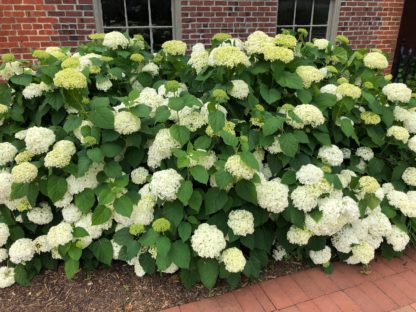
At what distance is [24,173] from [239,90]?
1.42 meters

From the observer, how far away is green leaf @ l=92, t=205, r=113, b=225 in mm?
2176

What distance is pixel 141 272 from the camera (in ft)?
7.64

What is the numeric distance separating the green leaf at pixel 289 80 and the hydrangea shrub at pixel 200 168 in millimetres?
10

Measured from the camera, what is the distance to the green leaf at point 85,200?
2.21m

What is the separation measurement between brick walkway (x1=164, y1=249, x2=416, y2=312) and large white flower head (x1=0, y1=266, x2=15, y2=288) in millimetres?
1097

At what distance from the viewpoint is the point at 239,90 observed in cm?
229

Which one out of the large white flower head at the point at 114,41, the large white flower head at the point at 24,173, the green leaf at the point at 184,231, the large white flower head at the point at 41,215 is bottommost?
the large white flower head at the point at 41,215

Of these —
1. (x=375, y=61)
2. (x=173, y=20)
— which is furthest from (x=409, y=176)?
(x=173, y=20)

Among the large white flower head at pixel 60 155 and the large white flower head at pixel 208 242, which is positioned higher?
the large white flower head at pixel 60 155

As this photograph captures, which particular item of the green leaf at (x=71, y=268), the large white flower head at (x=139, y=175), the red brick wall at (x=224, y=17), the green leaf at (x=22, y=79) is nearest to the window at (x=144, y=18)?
the red brick wall at (x=224, y=17)

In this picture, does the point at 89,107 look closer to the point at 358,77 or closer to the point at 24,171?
the point at 24,171

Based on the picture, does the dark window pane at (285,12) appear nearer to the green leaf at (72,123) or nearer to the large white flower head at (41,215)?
the green leaf at (72,123)

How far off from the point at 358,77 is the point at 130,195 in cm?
209

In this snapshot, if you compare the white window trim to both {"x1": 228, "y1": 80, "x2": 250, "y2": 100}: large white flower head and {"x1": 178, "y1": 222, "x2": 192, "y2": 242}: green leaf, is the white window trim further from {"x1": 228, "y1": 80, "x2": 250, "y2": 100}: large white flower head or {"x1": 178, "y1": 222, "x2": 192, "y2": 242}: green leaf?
{"x1": 178, "y1": 222, "x2": 192, "y2": 242}: green leaf
